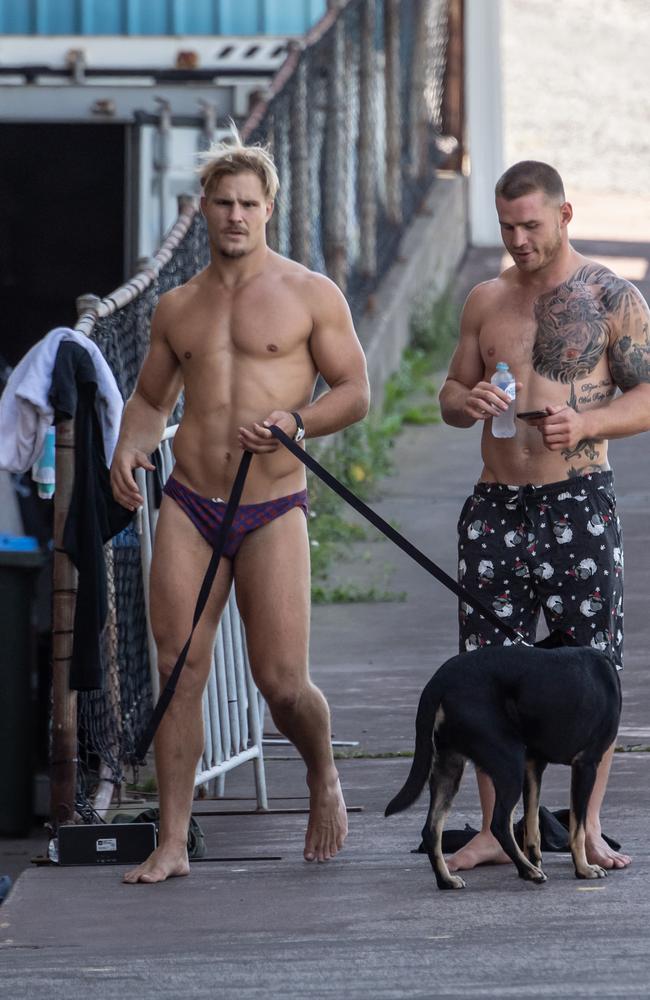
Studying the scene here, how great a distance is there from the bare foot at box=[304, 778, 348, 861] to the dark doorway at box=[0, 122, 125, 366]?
23.3 ft

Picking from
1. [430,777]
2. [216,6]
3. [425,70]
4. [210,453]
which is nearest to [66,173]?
[216,6]

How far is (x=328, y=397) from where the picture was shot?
18.1ft

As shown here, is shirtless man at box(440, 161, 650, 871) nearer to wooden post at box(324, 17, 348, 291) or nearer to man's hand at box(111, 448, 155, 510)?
man's hand at box(111, 448, 155, 510)

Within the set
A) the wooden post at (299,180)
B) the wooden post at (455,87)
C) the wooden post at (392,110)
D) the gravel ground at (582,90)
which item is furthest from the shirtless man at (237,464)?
the gravel ground at (582,90)

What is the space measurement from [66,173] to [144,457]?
7.30 m

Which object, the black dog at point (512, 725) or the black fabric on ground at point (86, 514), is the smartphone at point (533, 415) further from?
the black fabric on ground at point (86, 514)

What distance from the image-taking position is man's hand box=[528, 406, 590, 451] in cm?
519

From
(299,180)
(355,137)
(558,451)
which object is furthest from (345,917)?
(355,137)

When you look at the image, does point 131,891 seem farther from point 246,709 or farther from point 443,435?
point 443,435

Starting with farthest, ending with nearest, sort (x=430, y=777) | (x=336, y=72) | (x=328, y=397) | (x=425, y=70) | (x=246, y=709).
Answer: (x=425, y=70) < (x=336, y=72) < (x=246, y=709) < (x=328, y=397) < (x=430, y=777)

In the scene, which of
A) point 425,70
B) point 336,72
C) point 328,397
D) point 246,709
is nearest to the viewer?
point 328,397

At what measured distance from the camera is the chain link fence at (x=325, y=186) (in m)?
6.77

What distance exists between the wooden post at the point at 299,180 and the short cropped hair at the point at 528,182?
20.4ft

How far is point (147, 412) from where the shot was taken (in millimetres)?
5766
